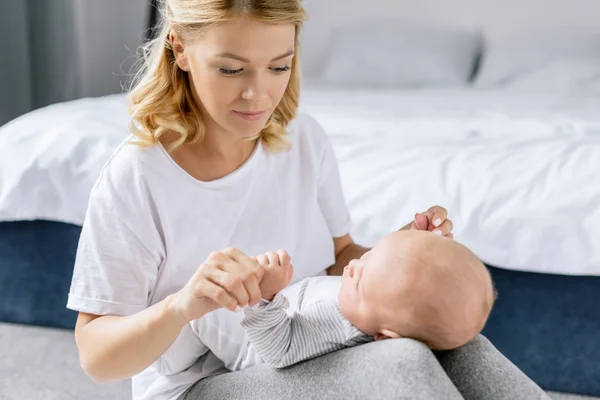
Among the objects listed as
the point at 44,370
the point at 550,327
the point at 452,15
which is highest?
the point at 452,15

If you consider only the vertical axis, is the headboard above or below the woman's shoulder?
below

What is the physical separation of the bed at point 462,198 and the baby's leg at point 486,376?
657 mm

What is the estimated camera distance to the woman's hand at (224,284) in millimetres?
901

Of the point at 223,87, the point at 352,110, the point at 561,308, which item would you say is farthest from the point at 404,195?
the point at 352,110

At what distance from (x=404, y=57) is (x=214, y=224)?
8.55 feet

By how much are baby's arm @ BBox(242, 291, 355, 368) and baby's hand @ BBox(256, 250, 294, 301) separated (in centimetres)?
4

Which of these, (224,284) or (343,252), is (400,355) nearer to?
(224,284)

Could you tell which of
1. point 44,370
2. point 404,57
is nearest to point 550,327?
point 44,370

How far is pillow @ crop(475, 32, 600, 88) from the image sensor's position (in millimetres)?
3428

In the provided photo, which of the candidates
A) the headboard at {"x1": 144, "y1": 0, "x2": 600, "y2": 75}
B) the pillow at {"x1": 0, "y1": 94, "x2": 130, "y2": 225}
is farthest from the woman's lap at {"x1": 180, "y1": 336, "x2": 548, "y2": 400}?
the headboard at {"x1": 144, "y1": 0, "x2": 600, "y2": 75}

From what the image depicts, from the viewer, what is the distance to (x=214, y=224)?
1269mm

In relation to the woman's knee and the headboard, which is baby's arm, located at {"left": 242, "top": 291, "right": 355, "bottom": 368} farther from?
the headboard

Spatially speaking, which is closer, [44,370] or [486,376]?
[486,376]

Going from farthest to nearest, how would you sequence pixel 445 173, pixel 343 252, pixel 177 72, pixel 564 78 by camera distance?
pixel 564 78
pixel 445 173
pixel 343 252
pixel 177 72
